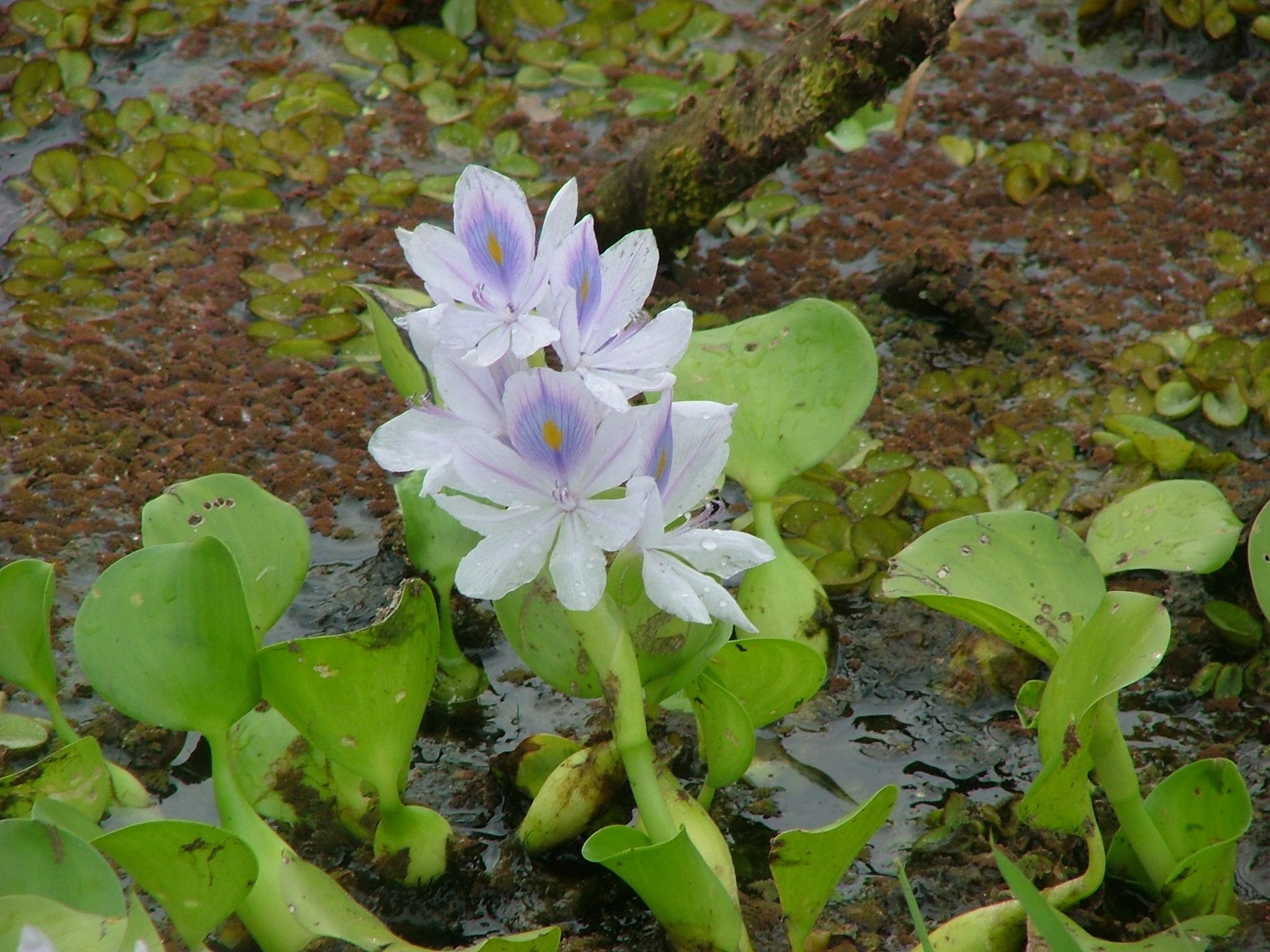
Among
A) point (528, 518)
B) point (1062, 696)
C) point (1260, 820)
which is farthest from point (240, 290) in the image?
point (1260, 820)

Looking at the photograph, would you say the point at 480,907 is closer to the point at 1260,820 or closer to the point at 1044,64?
the point at 1260,820

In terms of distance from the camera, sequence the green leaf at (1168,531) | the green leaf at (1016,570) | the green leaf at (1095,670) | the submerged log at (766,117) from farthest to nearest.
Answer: the submerged log at (766,117), the green leaf at (1168,531), the green leaf at (1016,570), the green leaf at (1095,670)

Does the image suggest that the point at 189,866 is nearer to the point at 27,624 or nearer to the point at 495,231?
the point at 27,624

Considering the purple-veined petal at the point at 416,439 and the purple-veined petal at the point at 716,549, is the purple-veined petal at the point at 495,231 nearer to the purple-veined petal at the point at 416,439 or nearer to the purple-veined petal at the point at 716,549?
the purple-veined petal at the point at 416,439

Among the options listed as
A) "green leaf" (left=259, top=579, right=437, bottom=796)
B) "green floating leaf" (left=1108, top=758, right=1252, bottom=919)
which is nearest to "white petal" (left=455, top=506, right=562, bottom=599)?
"green leaf" (left=259, top=579, right=437, bottom=796)

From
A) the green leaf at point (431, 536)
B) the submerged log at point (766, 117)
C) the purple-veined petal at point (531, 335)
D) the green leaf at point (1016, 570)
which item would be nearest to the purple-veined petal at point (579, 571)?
the purple-veined petal at point (531, 335)

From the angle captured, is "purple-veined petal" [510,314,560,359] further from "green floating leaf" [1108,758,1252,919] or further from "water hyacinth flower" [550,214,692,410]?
"green floating leaf" [1108,758,1252,919]
